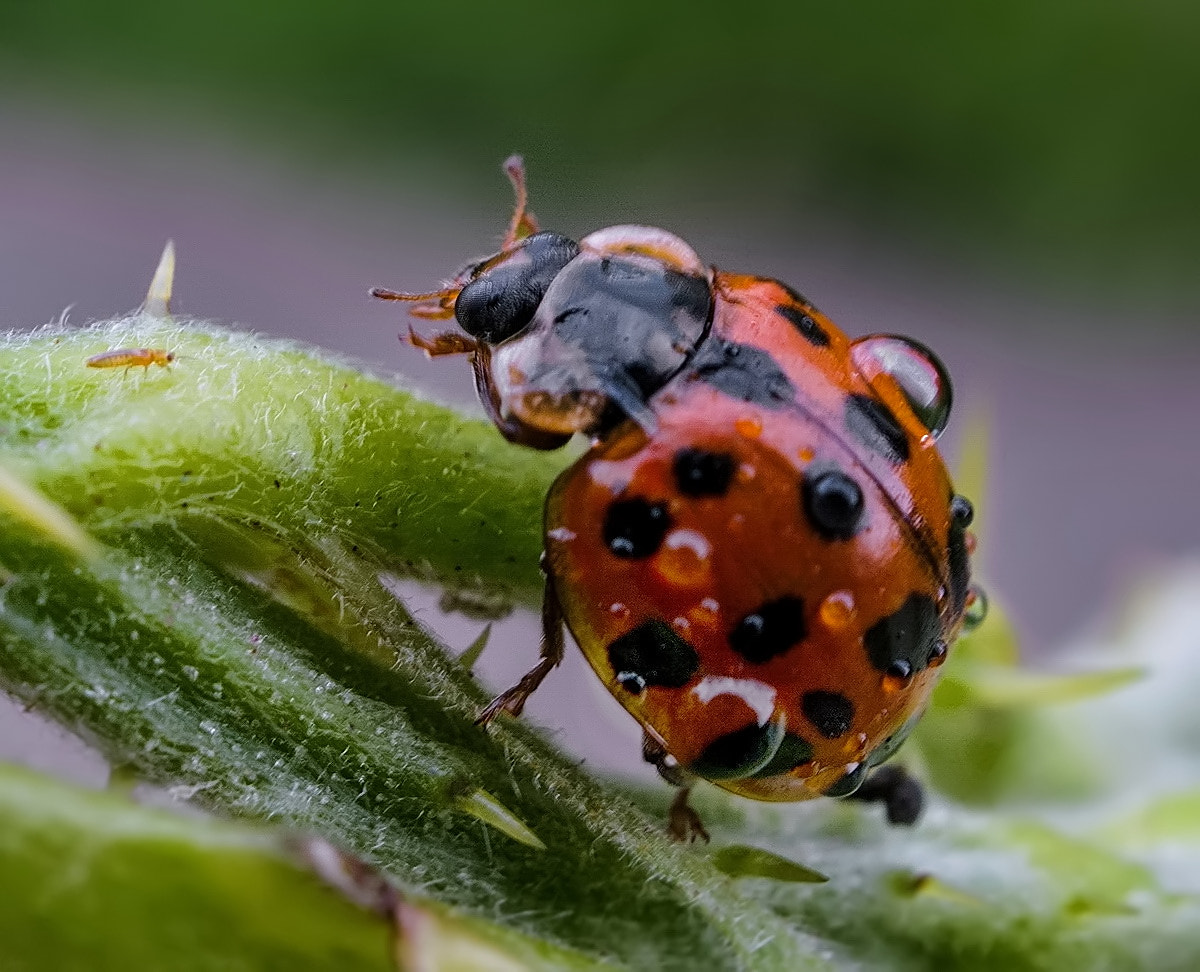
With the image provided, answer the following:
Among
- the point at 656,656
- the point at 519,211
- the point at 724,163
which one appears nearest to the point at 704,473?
the point at 656,656

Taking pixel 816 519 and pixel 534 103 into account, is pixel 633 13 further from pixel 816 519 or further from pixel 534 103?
pixel 816 519

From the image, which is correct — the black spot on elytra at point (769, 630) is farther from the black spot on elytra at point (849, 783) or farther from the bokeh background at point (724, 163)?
the bokeh background at point (724, 163)

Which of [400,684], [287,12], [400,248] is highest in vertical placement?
[287,12]

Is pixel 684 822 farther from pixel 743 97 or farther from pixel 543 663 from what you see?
pixel 743 97

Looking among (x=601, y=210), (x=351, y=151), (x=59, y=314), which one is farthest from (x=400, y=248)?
(x=59, y=314)

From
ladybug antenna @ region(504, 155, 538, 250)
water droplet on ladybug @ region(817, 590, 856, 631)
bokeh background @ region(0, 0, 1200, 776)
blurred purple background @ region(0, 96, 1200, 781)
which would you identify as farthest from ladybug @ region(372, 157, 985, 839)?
bokeh background @ region(0, 0, 1200, 776)

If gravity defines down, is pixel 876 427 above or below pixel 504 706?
above

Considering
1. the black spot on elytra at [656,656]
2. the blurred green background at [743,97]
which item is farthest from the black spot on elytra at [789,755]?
the blurred green background at [743,97]
